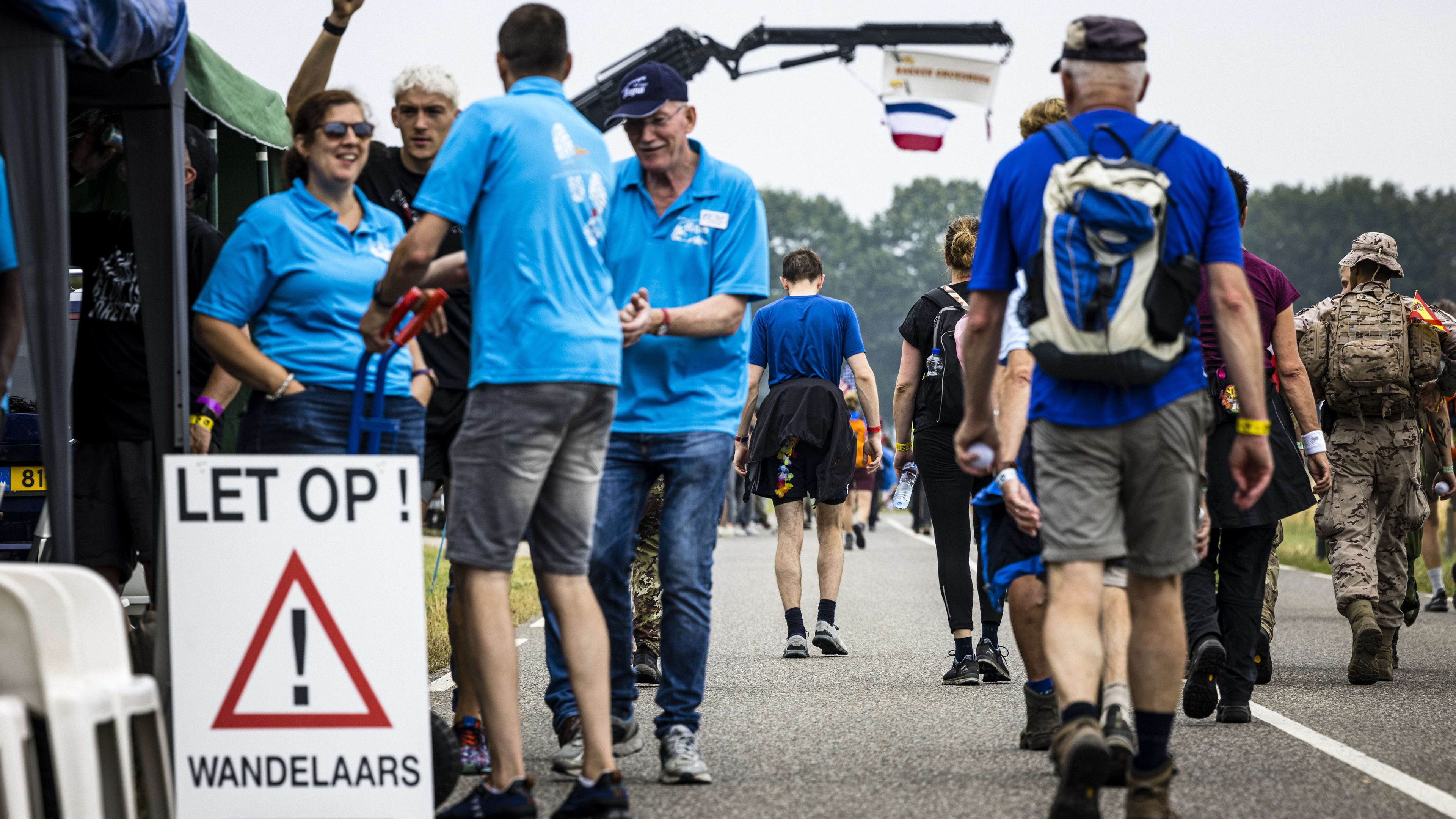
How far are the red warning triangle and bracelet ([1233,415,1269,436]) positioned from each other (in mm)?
2325

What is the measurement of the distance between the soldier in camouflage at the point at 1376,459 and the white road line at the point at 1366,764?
6.30ft

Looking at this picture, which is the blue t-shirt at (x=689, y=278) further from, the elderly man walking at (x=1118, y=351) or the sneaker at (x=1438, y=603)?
the sneaker at (x=1438, y=603)

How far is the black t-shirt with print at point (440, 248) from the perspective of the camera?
547 cm

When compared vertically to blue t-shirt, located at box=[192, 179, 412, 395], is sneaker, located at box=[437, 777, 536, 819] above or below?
below

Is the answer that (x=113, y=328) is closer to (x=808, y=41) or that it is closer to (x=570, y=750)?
(x=570, y=750)

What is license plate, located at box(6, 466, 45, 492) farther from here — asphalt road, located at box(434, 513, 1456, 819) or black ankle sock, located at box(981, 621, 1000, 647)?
black ankle sock, located at box(981, 621, 1000, 647)

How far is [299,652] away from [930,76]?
15333mm

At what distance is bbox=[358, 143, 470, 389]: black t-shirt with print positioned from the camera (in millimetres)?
5473

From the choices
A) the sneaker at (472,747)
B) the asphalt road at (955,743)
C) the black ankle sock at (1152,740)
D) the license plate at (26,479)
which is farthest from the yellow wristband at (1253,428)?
the license plate at (26,479)

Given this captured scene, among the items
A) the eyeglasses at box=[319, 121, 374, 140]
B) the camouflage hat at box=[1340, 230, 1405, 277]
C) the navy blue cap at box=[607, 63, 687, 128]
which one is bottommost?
the camouflage hat at box=[1340, 230, 1405, 277]

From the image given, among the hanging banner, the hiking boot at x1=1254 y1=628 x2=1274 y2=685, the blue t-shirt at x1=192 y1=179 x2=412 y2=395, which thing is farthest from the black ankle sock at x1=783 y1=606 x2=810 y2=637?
the hanging banner

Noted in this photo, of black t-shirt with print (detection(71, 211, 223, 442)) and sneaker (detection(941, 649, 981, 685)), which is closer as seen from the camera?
black t-shirt with print (detection(71, 211, 223, 442))

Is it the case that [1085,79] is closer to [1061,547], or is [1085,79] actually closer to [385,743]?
[1061,547]

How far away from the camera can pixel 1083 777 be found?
3717mm
